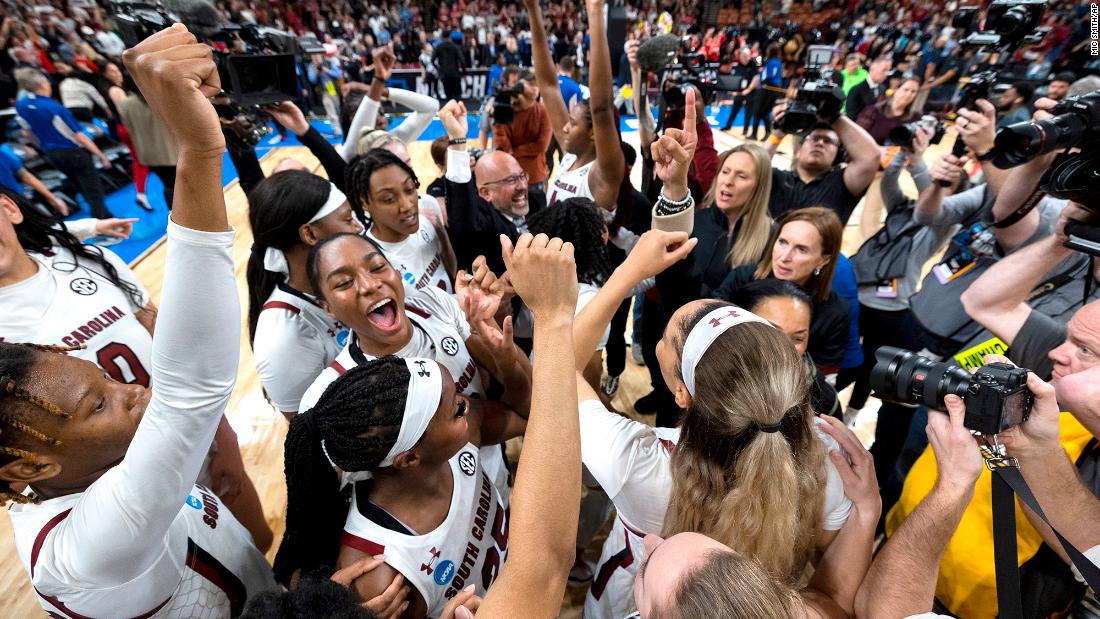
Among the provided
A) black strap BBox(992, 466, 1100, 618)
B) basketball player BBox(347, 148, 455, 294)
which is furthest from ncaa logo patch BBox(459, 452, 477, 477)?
black strap BBox(992, 466, 1100, 618)

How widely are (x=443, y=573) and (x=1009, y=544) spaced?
121 cm

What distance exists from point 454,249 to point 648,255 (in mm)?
1518

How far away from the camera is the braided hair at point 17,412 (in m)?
0.92

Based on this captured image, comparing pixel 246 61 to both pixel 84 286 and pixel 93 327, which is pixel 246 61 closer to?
pixel 84 286

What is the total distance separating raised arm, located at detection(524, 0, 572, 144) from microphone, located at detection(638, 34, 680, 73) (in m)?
0.63

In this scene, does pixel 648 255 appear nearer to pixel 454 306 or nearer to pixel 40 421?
pixel 454 306

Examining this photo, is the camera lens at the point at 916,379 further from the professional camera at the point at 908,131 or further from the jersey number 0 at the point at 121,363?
the jersey number 0 at the point at 121,363

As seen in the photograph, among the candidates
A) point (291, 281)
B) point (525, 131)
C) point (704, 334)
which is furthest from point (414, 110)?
point (704, 334)

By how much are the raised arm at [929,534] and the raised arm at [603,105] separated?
1.83m

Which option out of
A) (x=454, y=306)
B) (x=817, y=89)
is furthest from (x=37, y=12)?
(x=817, y=89)

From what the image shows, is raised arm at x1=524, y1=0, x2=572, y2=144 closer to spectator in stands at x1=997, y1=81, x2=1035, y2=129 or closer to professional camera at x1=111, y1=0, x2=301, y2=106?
professional camera at x1=111, y1=0, x2=301, y2=106

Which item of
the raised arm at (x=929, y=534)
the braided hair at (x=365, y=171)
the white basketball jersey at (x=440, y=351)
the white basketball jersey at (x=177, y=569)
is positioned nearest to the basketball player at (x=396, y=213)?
the braided hair at (x=365, y=171)

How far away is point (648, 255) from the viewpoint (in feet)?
4.33

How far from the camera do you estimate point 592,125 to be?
2967 millimetres
